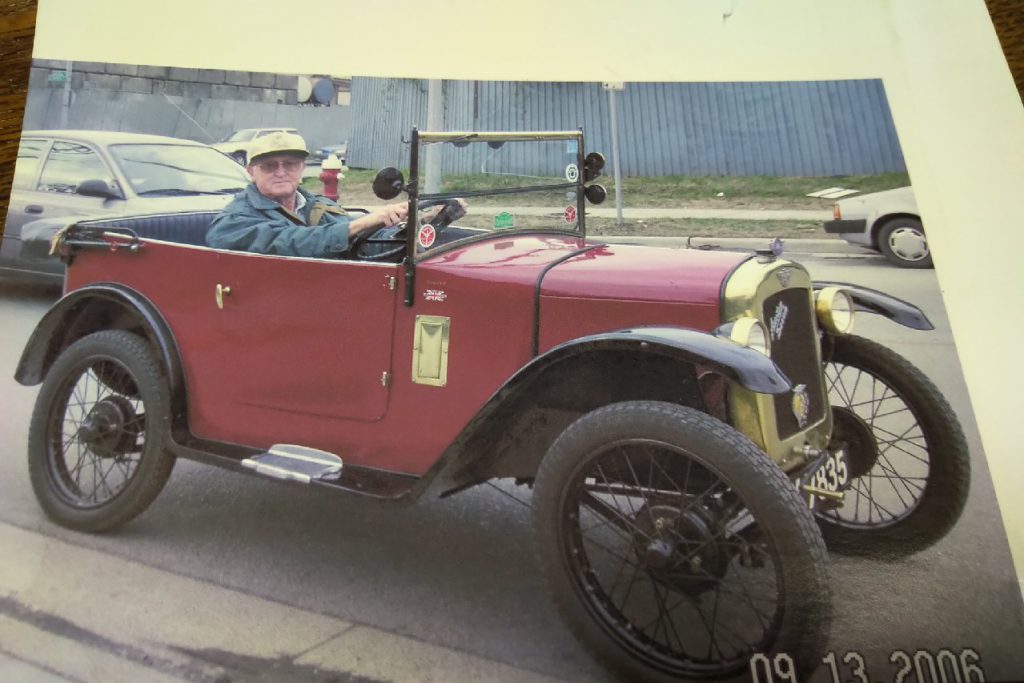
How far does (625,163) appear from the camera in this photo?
1104 millimetres

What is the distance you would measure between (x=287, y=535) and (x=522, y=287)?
17.0 inches

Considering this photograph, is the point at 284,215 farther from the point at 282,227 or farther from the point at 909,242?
the point at 909,242

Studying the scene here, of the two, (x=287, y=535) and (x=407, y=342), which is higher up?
(x=407, y=342)

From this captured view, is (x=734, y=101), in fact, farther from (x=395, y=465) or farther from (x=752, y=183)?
(x=395, y=465)

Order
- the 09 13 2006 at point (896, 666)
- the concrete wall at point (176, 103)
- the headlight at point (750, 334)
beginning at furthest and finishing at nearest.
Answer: the concrete wall at point (176, 103), the headlight at point (750, 334), the 09 13 2006 at point (896, 666)

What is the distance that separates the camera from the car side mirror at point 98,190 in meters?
1.08

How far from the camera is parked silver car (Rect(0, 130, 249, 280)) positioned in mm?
1076

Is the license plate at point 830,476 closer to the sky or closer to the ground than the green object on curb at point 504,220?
closer to the ground

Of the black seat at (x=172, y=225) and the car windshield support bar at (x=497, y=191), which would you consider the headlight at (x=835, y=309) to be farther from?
the black seat at (x=172, y=225)

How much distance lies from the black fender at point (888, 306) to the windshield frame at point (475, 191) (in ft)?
1.15

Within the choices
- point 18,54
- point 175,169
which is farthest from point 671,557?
point 18,54

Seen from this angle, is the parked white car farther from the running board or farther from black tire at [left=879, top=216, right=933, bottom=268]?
the running board

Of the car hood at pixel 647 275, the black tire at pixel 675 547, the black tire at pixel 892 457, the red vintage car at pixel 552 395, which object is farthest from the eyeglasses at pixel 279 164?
the black tire at pixel 892 457

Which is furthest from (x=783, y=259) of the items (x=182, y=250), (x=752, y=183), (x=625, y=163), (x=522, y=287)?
(x=182, y=250)
